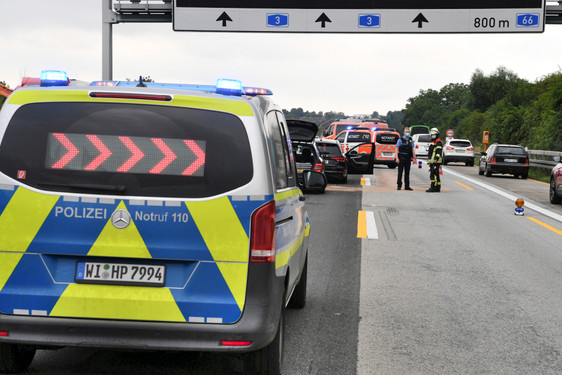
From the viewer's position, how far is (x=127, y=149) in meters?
4.43

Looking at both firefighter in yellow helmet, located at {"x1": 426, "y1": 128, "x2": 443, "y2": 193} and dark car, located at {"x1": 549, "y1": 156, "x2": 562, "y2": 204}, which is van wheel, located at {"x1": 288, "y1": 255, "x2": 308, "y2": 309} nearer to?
dark car, located at {"x1": 549, "y1": 156, "x2": 562, "y2": 204}

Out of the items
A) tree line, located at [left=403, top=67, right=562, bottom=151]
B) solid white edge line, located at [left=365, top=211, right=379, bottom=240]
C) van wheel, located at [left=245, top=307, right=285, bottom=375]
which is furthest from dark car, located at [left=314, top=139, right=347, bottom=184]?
van wheel, located at [left=245, top=307, right=285, bottom=375]

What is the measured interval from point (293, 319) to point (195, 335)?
8.40ft

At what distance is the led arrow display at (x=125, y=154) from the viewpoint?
4.40 m

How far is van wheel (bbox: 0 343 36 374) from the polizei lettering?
39.0 inches

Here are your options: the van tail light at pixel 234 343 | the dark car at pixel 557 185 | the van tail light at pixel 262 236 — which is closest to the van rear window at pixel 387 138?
the dark car at pixel 557 185

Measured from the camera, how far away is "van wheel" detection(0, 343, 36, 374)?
479 cm

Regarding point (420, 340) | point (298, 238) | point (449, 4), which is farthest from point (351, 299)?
point (449, 4)

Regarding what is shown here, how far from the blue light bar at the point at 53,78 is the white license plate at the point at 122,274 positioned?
108 cm

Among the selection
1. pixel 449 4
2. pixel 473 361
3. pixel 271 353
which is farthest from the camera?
pixel 449 4

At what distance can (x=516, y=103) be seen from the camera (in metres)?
91.2

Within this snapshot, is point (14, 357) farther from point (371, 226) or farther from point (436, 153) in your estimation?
point (436, 153)

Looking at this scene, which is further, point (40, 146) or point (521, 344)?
point (521, 344)

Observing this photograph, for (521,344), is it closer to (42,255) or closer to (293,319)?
(293,319)
